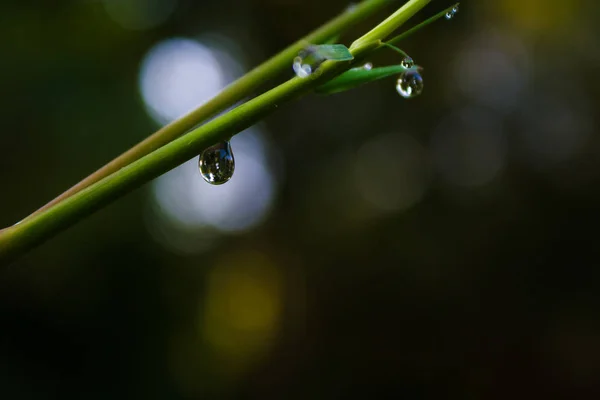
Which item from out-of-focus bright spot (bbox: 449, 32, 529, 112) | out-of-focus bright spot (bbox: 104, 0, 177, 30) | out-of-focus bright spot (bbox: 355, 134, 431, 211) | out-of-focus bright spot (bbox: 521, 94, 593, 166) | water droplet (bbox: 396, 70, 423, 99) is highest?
out-of-focus bright spot (bbox: 104, 0, 177, 30)

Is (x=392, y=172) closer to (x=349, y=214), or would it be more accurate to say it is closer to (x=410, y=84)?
(x=349, y=214)

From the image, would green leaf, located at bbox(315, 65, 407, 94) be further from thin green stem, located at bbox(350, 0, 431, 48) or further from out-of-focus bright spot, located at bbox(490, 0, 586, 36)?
out-of-focus bright spot, located at bbox(490, 0, 586, 36)

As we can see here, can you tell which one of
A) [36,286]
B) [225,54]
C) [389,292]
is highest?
[225,54]

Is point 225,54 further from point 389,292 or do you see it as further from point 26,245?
point 26,245

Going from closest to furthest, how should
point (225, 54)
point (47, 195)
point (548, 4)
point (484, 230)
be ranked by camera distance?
point (47, 195)
point (548, 4)
point (484, 230)
point (225, 54)

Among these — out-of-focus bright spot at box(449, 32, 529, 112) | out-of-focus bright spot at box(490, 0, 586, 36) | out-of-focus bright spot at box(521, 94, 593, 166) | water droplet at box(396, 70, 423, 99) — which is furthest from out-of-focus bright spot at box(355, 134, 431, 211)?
water droplet at box(396, 70, 423, 99)

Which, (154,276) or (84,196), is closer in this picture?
(84,196)

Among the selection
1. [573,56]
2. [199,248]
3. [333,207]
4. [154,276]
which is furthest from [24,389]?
[573,56]

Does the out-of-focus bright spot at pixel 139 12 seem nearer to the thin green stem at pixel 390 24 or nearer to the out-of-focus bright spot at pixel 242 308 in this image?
the out-of-focus bright spot at pixel 242 308
